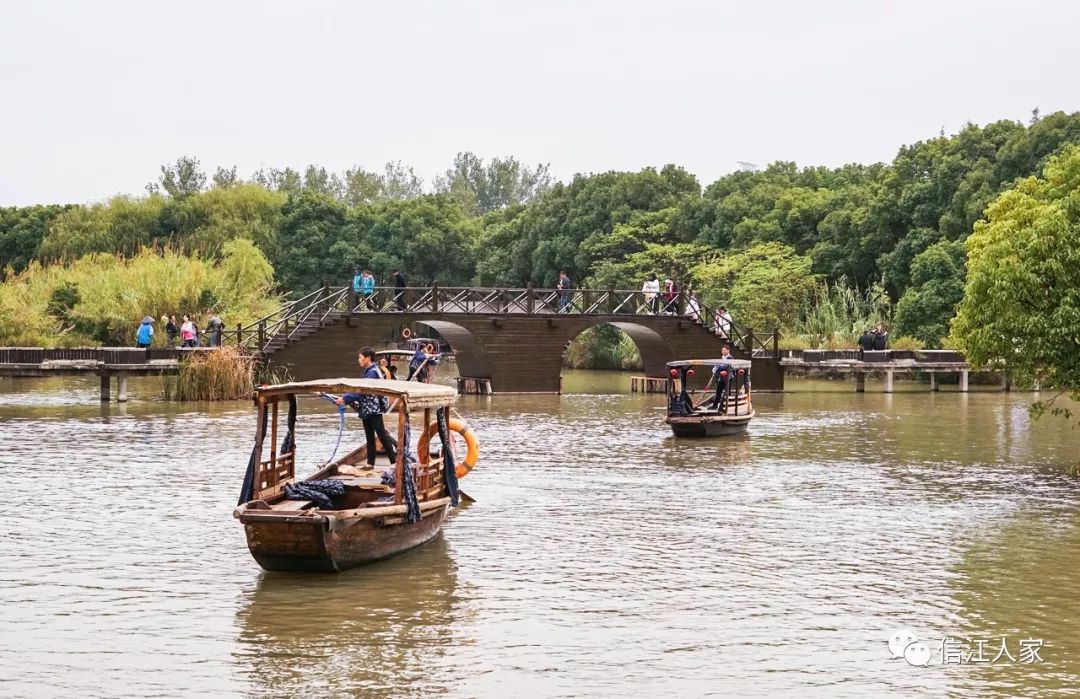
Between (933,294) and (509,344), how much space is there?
16505 millimetres

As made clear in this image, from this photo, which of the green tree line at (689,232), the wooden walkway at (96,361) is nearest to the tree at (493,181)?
the green tree line at (689,232)

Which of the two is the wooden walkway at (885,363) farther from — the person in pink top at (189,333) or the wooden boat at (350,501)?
the wooden boat at (350,501)

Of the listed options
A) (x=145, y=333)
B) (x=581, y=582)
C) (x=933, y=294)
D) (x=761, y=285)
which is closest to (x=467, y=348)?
(x=145, y=333)

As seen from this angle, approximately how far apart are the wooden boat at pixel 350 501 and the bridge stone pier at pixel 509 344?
2532 centimetres

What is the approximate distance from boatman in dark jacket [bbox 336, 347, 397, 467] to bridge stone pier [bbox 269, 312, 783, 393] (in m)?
24.3

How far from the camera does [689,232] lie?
71.9 metres

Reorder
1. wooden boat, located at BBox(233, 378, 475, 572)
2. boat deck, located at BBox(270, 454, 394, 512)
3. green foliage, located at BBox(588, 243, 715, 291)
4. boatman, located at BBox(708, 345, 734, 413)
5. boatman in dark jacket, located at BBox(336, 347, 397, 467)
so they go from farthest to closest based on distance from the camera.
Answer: green foliage, located at BBox(588, 243, 715, 291) → boatman, located at BBox(708, 345, 734, 413) → boatman in dark jacket, located at BBox(336, 347, 397, 467) → boat deck, located at BBox(270, 454, 394, 512) → wooden boat, located at BBox(233, 378, 475, 572)

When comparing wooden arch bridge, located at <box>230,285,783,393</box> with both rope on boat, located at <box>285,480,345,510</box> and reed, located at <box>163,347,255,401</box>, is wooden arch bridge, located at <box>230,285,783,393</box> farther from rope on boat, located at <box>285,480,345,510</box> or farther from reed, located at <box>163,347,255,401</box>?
rope on boat, located at <box>285,480,345,510</box>

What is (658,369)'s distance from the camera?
5209 cm

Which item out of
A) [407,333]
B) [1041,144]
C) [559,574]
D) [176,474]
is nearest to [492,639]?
[559,574]

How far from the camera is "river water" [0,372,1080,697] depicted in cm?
1334

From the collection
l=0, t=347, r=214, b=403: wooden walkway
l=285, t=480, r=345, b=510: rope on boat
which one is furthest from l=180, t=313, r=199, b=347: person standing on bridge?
l=285, t=480, r=345, b=510: rope on boat

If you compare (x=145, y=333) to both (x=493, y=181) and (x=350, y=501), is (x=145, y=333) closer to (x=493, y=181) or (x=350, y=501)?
(x=350, y=501)

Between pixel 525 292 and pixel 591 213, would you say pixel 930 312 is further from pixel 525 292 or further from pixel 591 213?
pixel 591 213
